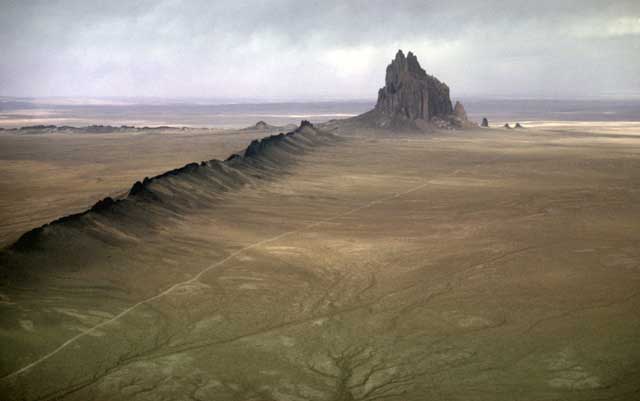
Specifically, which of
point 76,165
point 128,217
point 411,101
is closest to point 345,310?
point 128,217

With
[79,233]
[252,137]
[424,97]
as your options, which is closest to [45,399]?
[79,233]

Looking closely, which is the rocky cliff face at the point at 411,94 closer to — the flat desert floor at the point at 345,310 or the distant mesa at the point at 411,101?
the distant mesa at the point at 411,101

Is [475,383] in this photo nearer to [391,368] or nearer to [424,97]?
[391,368]

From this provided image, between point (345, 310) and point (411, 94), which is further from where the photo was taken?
point (411, 94)

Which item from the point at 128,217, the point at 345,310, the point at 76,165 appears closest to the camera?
the point at 345,310

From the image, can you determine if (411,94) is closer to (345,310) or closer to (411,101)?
(411,101)

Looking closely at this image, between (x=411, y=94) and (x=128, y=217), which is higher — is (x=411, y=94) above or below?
above

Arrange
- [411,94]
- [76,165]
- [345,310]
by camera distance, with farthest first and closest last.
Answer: [411,94], [76,165], [345,310]
